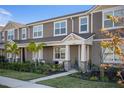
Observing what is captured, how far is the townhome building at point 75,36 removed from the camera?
58.0 ft

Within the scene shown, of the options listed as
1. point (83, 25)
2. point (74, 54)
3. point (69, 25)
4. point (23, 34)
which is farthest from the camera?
point (23, 34)

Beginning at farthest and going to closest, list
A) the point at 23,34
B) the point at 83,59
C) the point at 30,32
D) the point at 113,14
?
the point at 23,34 < the point at 30,32 < the point at 83,59 < the point at 113,14

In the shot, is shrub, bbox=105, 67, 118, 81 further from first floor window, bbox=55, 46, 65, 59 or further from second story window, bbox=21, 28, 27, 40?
second story window, bbox=21, 28, 27, 40

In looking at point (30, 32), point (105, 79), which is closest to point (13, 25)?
point (30, 32)

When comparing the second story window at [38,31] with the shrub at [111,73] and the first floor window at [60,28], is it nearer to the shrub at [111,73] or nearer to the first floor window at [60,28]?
the first floor window at [60,28]

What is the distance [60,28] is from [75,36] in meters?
3.67

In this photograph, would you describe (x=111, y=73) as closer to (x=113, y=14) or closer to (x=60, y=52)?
(x=113, y=14)

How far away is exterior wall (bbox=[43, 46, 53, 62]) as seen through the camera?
2263 cm

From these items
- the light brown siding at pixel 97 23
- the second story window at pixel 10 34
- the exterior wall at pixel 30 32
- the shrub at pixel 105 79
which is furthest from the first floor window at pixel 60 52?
the second story window at pixel 10 34

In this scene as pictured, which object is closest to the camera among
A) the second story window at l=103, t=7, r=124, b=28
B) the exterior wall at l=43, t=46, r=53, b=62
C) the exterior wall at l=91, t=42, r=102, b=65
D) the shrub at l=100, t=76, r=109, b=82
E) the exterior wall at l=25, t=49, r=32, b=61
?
the shrub at l=100, t=76, r=109, b=82

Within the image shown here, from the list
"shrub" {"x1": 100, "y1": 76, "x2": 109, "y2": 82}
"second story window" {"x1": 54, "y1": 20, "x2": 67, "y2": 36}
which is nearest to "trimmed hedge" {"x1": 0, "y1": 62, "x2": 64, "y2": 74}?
"second story window" {"x1": 54, "y1": 20, "x2": 67, "y2": 36}

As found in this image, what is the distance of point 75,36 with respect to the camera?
1847 centimetres
